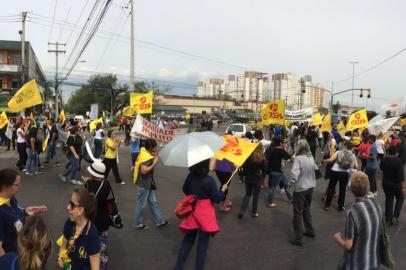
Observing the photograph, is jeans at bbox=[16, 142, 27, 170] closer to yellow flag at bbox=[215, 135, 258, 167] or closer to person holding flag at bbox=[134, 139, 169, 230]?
person holding flag at bbox=[134, 139, 169, 230]

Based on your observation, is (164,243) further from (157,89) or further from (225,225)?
(157,89)

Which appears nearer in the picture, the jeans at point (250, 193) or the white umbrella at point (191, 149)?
the white umbrella at point (191, 149)

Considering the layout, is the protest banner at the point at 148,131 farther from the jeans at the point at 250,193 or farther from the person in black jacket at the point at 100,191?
the person in black jacket at the point at 100,191

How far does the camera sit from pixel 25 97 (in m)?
12.3

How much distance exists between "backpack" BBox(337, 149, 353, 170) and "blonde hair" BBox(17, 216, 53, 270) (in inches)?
270

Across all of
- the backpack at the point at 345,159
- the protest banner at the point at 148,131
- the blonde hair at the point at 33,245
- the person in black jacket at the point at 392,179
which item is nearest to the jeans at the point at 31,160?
the protest banner at the point at 148,131

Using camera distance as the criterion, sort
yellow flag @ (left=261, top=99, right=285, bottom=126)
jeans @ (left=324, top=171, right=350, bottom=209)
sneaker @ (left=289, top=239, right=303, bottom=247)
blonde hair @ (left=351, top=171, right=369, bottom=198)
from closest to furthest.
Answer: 1. blonde hair @ (left=351, top=171, right=369, bottom=198)
2. sneaker @ (left=289, top=239, right=303, bottom=247)
3. jeans @ (left=324, top=171, right=350, bottom=209)
4. yellow flag @ (left=261, top=99, right=285, bottom=126)

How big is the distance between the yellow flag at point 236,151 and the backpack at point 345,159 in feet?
7.84

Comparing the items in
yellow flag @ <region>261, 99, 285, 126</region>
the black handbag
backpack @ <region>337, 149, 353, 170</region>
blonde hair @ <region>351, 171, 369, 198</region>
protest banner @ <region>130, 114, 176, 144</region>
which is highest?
yellow flag @ <region>261, 99, 285, 126</region>

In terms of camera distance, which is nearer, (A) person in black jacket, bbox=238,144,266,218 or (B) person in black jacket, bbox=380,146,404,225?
(B) person in black jacket, bbox=380,146,404,225

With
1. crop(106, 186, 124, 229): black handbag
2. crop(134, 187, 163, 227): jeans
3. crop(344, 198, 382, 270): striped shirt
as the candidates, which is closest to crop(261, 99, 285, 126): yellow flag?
crop(134, 187, 163, 227): jeans

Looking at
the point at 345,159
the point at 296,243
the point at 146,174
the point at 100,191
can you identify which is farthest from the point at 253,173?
the point at 100,191

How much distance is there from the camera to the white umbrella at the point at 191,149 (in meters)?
4.66

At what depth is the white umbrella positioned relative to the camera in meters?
4.66
